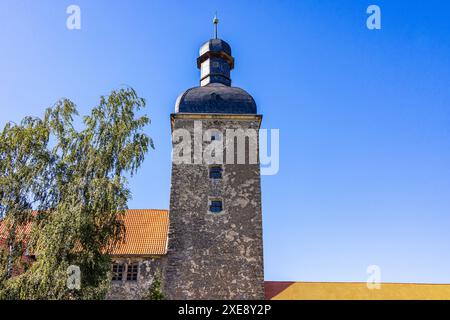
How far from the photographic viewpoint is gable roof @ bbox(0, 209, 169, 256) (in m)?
20.1

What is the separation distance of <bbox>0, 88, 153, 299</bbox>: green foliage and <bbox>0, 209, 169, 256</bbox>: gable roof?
6.28 meters

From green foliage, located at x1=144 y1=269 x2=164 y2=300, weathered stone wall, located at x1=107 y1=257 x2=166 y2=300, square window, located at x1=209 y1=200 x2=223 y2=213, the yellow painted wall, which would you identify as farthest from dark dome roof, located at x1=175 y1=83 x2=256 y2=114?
the yellow painted wall

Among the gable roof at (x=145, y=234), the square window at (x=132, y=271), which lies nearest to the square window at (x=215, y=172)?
the gable roof at (x=145, y=234)

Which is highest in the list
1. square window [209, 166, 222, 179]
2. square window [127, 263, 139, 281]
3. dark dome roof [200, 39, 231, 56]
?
dark dome roof [200, 39, 231, 56]

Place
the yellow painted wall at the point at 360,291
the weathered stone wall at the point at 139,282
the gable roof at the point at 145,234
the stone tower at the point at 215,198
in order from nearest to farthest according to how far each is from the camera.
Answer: the stone tower at the point at 215,198
the weathered stone wall at the point at 139,282
the yellow painted wall at the point at 360,291
the gable roof at the point at 145,234

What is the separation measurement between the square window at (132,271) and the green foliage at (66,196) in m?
7.23

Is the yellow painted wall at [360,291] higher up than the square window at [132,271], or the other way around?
the square window at [132,271]

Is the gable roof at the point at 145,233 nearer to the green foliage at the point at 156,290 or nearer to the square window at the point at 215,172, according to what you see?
the green foliage at the point at 156,290

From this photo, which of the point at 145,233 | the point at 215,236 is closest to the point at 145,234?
the point at 145,233

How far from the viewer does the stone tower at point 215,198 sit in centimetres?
1878

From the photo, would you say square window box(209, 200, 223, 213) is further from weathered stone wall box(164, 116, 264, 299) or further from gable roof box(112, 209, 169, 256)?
gable roof box(112, 209, 169, 256)

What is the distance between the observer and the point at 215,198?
2005cm
